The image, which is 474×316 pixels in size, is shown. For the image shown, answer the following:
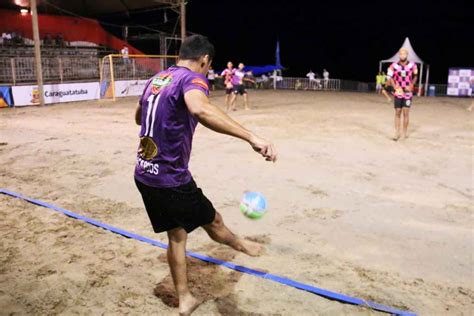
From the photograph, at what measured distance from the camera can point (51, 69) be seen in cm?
1989

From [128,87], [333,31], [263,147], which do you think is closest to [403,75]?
[263,147]

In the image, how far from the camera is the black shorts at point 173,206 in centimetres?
290

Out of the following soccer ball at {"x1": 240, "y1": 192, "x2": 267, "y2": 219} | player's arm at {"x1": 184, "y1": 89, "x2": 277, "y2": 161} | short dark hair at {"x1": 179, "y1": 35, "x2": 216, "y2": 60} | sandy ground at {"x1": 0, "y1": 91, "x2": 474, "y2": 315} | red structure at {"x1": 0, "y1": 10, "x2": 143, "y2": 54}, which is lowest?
sandy ground at {"x1": 0, "y1": 91, "x2": 474, "y2": 315}

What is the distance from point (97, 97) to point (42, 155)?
463 inches

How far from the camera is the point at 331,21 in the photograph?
40500 millimetres

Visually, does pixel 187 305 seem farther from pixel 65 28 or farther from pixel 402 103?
pixel 65 28

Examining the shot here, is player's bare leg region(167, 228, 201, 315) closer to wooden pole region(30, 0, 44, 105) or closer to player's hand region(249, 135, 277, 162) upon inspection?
player's hand region(249, 135, 277, 162)

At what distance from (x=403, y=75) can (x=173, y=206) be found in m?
7.44

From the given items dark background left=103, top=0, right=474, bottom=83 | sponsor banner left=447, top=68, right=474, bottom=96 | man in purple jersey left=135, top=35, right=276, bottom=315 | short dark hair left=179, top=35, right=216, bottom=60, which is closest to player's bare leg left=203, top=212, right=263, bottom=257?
man in purple jersey left=135, top=35, right=276, bottom=315

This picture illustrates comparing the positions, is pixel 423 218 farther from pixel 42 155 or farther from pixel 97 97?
pixel 97 97

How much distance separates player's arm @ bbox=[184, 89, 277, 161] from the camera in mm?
2576

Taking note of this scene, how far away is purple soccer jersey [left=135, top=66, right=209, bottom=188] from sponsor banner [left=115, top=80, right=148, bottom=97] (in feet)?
59.6

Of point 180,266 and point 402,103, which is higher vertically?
point 402,103

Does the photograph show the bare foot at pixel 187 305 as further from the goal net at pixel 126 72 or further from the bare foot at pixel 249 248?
the goal net at pixel 126 72
